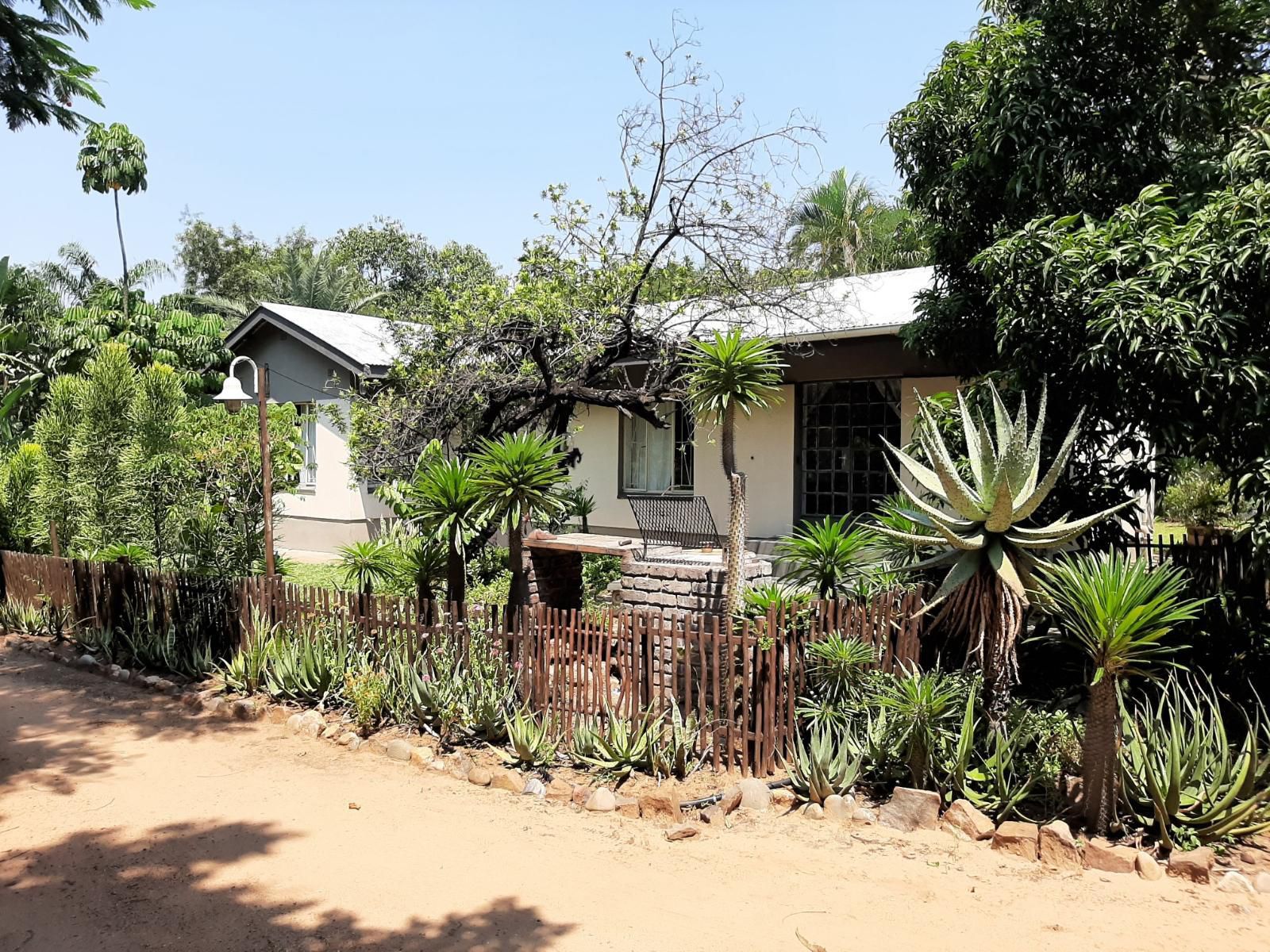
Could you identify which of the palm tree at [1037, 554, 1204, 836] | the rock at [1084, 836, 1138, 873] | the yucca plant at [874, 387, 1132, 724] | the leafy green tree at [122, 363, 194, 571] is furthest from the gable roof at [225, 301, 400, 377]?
the rock at [1084, 836, 1138, 873]

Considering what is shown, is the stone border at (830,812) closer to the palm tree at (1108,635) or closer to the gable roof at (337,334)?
the palm tree at (1108,635)

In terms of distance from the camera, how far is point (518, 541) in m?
8.00

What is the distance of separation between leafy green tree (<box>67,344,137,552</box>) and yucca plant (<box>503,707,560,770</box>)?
720 cm

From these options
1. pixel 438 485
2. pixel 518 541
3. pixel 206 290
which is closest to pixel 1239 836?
pixel 518 541

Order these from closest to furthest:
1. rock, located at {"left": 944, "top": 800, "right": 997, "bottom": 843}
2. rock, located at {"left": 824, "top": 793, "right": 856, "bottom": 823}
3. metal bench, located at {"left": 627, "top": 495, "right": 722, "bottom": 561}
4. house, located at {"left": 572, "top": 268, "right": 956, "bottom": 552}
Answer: rock, located at {"left": 944, "top": 800, "right": 997, "bottom": 843}
rock, located at {"left": 824, "top": 793, "right": 856, "bottom": 823}
house, located at {"left": 572, "top": 268, "right": 956, "bottom": 552}
metal bench, located at {"left": 627, "top": 495, "right": 722, "bottom": 561}

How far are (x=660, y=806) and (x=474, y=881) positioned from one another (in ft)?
4.65

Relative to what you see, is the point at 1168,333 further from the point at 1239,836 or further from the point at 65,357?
the point at 65,357

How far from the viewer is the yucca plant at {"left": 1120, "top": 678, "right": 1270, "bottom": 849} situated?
17.0ft

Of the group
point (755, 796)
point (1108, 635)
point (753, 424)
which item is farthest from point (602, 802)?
point (753, 424)

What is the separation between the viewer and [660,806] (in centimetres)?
605

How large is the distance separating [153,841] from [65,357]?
19.9m

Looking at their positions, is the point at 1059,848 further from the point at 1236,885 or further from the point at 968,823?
the point at 1236,885

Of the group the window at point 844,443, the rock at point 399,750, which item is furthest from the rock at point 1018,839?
the window at point 844,443

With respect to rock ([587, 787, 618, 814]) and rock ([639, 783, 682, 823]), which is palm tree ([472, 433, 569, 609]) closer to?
rock ([587, 787, 618, 814])
